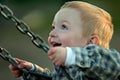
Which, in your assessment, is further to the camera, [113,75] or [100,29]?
[100,29]

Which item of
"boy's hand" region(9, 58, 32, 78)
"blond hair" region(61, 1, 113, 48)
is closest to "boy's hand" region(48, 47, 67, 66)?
"blond hair" region(61, 1, 113, 48)

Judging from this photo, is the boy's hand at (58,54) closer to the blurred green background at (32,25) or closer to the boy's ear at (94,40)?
the boy's ear at (94,40)

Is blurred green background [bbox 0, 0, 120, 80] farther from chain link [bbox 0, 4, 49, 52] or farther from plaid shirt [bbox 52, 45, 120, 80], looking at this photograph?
plaid shirt [bbox 52, 45, 120, 80]

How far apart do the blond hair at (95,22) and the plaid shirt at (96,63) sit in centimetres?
16

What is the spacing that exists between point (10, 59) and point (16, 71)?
0.17m

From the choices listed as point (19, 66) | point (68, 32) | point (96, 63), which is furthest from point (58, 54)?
point (19, 66)

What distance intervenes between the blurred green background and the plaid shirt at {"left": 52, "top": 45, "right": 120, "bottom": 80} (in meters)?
3.85

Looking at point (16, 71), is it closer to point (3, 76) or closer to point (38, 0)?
point (3, 76)

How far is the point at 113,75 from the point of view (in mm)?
2143

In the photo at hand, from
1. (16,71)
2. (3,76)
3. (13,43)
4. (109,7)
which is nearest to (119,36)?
(109,7)

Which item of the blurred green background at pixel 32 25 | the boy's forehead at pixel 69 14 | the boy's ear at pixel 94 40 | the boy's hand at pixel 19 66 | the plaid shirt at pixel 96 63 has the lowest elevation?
the plaid shirt at pixel 96 63

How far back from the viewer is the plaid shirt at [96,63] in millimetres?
2066

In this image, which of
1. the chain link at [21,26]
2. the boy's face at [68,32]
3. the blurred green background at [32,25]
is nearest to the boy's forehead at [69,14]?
the boy's face at [68,32]

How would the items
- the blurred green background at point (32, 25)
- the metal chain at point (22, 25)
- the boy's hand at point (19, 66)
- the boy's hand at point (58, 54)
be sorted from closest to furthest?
the boy's hand at point (58, 54) < the metal chain at point (22, 25) < the boy's hand at point (19, 66) < the blurred green background at point (32, 25)
